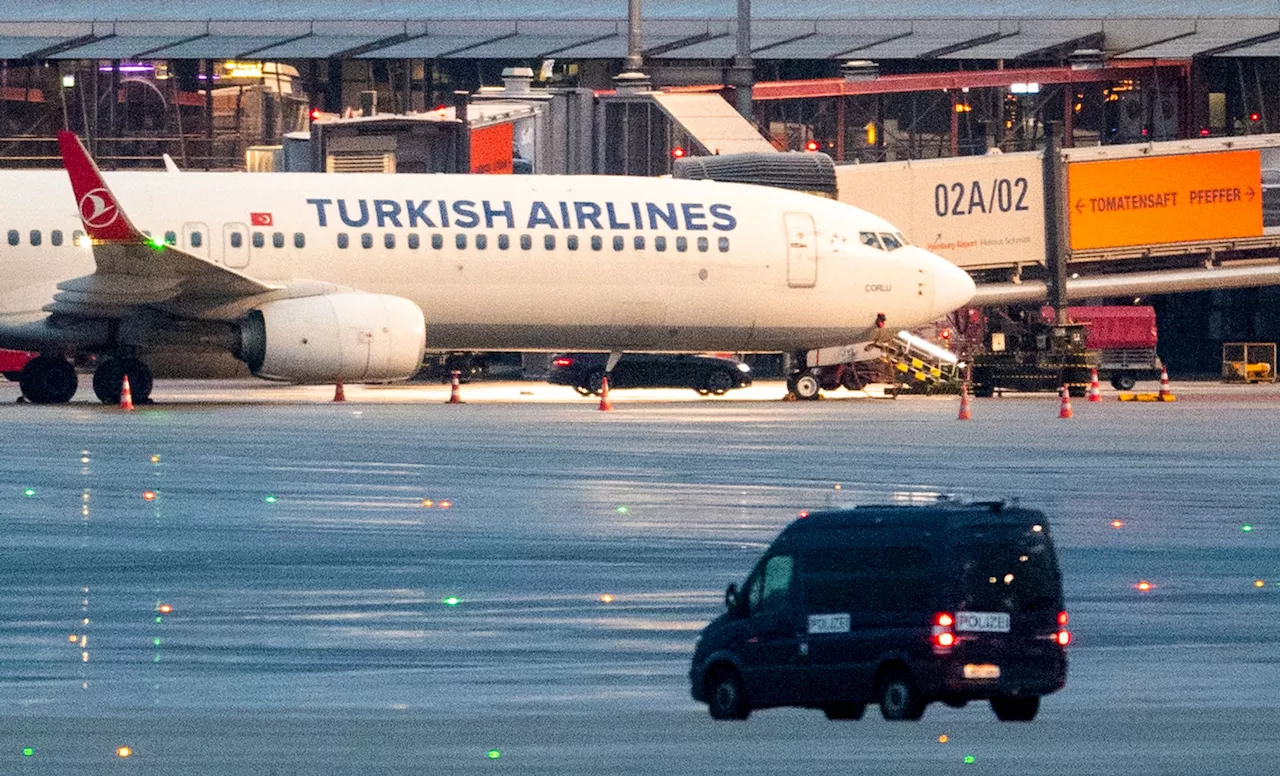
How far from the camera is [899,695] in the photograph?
10.1 m

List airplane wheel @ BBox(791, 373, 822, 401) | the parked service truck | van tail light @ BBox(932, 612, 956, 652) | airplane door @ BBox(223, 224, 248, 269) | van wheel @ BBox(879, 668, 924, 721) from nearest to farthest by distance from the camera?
van tail light @ BBox(932, 612, 956, 652) → van wheel @ BBox(879, 668, 924, 721) → airplane door @ BBox(223, 224, 248, 269) → airplane wheel @ BBox(791, 373, 822, 401) → the parked service truck

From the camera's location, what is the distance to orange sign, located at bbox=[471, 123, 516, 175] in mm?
47750

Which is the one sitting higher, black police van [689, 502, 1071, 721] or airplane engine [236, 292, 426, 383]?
airplane engine [236, 292, 426, 383]

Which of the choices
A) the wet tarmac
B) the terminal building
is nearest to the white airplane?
the wet tarmac

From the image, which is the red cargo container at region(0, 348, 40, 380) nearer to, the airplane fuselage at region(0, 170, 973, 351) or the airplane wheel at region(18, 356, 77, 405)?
the airplane wheel at region(18, 356, 77, 405)

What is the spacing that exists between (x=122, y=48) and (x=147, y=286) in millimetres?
33443

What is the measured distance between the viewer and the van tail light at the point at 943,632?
32.8 feet

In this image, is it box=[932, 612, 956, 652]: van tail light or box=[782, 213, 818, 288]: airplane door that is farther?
box=[782, 213, 818, 288]: airplane door

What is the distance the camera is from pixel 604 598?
14.1 m

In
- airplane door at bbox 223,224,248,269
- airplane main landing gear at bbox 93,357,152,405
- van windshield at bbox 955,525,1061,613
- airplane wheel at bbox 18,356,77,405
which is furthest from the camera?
airplane wheel at bbox 18,356,77,405

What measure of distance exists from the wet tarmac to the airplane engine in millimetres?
2815

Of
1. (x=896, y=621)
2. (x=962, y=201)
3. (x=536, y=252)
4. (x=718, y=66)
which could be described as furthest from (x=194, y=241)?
(x=718, y=66)

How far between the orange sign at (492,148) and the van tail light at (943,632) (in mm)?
38110

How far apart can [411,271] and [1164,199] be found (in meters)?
17.5
